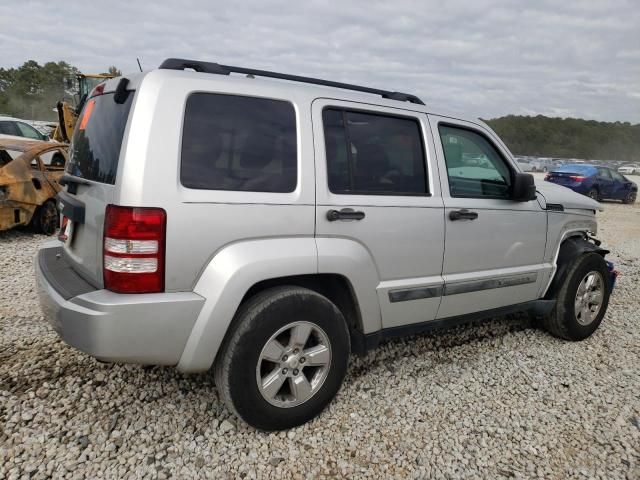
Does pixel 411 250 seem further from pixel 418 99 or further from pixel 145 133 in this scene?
pixel 145 133

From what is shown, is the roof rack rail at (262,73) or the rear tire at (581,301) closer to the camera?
the roof rack rail at (262,73)

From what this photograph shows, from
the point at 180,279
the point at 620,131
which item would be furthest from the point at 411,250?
the point at 620,131

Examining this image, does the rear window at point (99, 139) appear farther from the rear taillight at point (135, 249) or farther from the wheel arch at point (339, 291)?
the wheel arch at point (339, 291)

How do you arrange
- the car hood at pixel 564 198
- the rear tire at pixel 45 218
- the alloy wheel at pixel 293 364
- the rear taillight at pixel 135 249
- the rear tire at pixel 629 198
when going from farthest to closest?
the rear tire at pixel 629 198 < the rear tire at pixel 45 218 < the car hood at pixel 564 198 < the alloy wheel at pixel 293 364 < the rear taillight at pixel 135 249

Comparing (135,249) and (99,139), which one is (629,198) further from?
(135,249)

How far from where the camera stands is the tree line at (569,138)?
86.5 meters

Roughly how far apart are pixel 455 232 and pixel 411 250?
40 cm

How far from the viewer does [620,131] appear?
9431cm

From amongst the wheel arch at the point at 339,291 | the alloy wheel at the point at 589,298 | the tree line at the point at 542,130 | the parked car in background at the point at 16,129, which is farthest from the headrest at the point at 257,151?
the tree line at the point at 542,130

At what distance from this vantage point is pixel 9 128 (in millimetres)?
13188

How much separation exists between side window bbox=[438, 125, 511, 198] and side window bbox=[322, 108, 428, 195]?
0.26m

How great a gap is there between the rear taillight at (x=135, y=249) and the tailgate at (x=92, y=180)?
114 millimetres

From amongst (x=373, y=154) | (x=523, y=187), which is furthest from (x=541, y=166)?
(x=373, y=154)

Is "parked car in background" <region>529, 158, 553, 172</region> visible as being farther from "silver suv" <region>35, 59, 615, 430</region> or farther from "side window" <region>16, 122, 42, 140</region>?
"silver suv" <region>35, 59, 615, 430</region>
